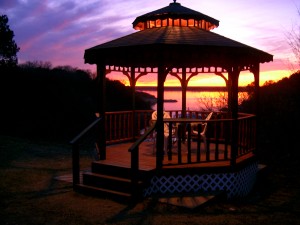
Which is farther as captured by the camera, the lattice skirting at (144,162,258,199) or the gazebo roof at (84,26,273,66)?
the lattice skirting at (144,162,258,199)

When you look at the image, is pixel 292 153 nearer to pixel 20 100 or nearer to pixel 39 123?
pixel 39 123

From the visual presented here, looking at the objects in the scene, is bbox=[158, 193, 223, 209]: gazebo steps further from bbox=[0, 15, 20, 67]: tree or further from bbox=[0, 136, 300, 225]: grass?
bbox=[0, 15, 20, 67]: tree

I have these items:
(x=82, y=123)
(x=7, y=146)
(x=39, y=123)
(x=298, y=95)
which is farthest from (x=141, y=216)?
(x=82, y=123)

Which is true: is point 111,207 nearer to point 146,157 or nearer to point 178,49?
point 146,157

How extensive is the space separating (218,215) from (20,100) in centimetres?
2193

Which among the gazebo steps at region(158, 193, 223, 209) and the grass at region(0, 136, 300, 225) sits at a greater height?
the gazebo steps at region(158, 193, 223, 209)

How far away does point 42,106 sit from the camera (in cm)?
2642

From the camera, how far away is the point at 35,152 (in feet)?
44.8

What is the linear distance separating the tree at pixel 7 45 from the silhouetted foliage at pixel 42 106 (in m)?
1.11

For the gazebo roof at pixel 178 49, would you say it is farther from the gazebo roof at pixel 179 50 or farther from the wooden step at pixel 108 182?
the wooden step at pixel 108 182

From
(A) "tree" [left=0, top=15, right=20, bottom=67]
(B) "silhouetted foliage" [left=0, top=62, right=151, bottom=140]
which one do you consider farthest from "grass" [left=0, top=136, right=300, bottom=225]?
(A) "tree" [left=0, top=15, right=20, bottom=67]

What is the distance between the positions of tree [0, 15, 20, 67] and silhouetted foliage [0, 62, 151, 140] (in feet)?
3.64

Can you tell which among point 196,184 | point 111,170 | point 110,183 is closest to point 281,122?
point 196,184

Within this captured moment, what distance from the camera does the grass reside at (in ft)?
19.9
